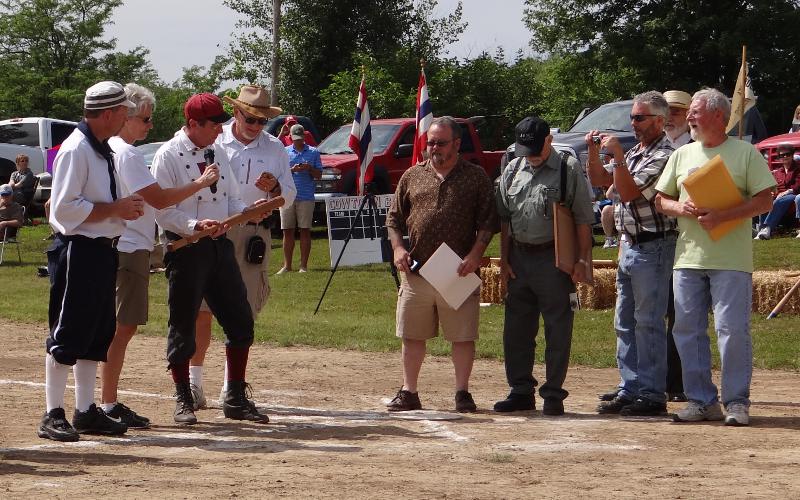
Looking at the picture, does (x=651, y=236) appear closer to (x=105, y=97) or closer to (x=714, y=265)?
(x=714, y=265)

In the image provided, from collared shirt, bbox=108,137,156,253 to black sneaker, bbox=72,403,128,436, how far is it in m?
1.04

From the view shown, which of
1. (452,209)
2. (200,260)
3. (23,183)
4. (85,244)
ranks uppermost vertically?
(23,183)

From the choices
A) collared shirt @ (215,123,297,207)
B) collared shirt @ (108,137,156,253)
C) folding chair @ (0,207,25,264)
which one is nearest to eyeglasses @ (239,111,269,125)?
collared shirt @ (215,123,297,207)

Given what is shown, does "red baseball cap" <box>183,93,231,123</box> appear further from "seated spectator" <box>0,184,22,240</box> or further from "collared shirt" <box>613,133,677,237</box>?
"seated spectator" <box>0,184,22,240</box>

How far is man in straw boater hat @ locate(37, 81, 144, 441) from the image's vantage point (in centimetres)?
790

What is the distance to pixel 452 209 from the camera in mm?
9430

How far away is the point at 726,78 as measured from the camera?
37438 mm

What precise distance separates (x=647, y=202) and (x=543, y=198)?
687 millimetres

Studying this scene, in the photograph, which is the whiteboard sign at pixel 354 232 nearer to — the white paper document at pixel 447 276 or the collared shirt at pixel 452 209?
the collared shirt at pixel 452 209

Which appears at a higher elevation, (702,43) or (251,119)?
(702,43)

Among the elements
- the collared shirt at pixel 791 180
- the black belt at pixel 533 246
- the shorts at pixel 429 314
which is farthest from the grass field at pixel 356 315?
the black belt at pixel 533 246

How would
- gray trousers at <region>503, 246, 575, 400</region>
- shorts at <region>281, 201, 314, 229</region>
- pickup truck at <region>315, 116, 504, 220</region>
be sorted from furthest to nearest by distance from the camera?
pickup truck at <region>315, 116, 504, 220</region>, shorts at <region>281, 201, 314, 229</region>, gray trousers at <region>503, 246, 575, 400</region>

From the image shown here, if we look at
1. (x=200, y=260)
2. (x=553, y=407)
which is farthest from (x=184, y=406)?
(x=553, y=407)

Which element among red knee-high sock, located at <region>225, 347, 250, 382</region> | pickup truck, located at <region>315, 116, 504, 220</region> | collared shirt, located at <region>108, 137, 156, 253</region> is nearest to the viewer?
collared shirt, located at <region>108, 137, 156, 253</region>
